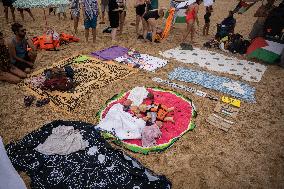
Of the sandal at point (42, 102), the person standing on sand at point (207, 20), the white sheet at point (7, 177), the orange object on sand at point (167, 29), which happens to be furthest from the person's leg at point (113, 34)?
the white sheet at point (7, 177)

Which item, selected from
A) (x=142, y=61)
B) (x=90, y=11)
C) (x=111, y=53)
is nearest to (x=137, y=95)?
(x=142, y=61)

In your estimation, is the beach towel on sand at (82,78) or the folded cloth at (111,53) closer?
the beach towel on sand at (82,78)

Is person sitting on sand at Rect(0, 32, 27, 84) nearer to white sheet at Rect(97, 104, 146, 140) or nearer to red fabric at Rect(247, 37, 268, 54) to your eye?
white sheet at Rect(97, 104, 146, 140)

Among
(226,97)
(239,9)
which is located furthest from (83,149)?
(239,9)

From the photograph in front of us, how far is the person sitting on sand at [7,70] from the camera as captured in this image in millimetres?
6973

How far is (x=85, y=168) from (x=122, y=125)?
4.15ft

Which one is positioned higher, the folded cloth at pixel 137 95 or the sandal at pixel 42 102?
the folded cloth at pixel 137 95

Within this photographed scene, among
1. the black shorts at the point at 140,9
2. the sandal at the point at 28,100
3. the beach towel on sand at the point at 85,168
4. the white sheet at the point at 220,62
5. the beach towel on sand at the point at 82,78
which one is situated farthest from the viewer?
the black shorts at the point at 140,9

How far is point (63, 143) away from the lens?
4.93m

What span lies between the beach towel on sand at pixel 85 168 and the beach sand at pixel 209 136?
0.24 m

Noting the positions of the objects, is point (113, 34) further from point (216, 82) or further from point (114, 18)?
point (216, 82)

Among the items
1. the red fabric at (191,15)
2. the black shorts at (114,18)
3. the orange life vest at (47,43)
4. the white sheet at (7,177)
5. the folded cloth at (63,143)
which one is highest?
the red fabric at (191,15)

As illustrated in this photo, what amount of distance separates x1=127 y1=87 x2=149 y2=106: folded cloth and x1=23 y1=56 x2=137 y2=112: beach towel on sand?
1042 mm

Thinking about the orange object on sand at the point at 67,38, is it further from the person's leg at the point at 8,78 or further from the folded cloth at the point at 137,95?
the folded cloth at the point at 137,95
